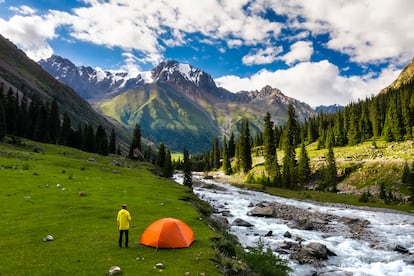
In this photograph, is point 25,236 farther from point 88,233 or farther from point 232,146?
point 232,146

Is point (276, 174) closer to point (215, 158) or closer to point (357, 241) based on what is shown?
point (357, 241)

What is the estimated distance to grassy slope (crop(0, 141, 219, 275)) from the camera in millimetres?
17189

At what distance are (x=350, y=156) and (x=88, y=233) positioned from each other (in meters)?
98.3

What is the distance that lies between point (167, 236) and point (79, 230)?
25.2ft

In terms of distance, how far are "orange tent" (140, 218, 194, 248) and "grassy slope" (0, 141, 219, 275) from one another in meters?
0.60

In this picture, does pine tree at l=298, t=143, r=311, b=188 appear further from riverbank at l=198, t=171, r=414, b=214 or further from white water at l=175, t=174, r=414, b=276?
white water at l=175, t=174, r=414, b=276

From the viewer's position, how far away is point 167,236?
21.4m

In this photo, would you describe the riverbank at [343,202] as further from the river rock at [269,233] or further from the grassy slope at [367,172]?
the river rock at [269,233]

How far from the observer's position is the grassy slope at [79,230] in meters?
17.2

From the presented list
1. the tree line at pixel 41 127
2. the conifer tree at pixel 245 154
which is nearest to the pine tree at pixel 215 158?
the conifer tree at pixel 245 154

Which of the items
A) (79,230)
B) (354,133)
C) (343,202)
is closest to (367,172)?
(343,202)

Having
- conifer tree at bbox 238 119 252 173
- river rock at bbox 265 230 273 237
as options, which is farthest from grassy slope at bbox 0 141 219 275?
conifer tree at bbox 238 119 252 173

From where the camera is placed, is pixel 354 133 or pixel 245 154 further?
pixel 354 133

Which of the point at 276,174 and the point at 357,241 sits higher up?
the point at 276,174
